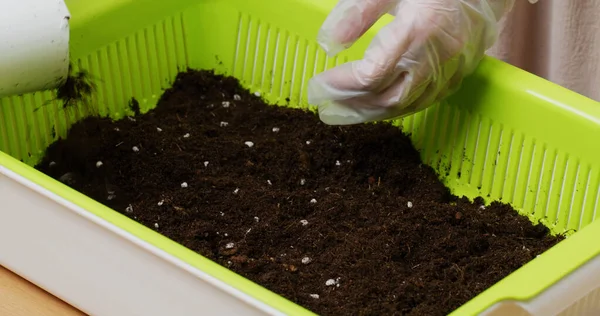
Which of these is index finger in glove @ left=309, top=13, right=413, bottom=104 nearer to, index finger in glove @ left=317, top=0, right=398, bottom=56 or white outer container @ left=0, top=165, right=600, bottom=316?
index finger in glove @ left=317, top=0, right=398, bottom=56

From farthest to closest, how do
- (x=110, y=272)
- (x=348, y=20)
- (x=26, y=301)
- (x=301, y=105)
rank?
(x=301, y=105), (x=348, y=20), (x=26, y=301), (x=110, y=272)

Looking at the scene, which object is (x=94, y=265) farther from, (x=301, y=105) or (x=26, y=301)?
(x=301, y=105)

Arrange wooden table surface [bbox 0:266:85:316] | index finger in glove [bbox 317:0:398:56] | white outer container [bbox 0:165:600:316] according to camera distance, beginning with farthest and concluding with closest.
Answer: index finger in glove [bbox 317:0:398:56]
wooden table surface [bbox 0:266:85:316]
white outer container [bbox 0:165:600:316]

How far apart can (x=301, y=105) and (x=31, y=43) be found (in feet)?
1.32

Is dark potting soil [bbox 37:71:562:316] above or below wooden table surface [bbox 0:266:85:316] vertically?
above

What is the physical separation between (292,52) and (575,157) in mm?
420

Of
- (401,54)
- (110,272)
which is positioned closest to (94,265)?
(110,272)

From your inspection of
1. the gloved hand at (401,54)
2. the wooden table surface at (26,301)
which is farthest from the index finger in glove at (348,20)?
the wooden table surface at (26,301)

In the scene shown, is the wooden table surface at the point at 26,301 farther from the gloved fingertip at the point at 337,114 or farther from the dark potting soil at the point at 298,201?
the gloved fingertip at the point at 337,114

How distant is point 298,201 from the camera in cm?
116

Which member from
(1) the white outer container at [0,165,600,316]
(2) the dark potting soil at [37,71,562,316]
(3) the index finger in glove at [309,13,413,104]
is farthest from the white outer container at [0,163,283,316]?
(3) the index finger in glove at [309,13,413,104]

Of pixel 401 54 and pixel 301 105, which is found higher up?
pixel 401 54

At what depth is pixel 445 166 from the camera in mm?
1225

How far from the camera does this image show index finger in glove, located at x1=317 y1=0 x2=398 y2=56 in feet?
3.70
